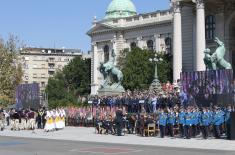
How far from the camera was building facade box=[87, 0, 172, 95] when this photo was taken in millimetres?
98250

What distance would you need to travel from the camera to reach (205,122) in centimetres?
3114

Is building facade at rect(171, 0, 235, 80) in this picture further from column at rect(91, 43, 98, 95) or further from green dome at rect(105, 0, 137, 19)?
green dome at rect(105, 0, 137, 19)

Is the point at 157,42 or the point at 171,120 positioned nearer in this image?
the point at 171,120

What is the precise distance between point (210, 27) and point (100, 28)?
41346mm

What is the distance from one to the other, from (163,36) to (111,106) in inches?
2190

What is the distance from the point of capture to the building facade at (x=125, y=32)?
98250 mm

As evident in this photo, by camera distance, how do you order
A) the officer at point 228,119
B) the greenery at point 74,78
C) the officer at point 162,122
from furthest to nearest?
the greenery at point 74,78
the officer at point 162,122
the officer at point 228,119

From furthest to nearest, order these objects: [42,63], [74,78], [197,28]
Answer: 1. [42,63]
2. [74,78]
3. [197,28]

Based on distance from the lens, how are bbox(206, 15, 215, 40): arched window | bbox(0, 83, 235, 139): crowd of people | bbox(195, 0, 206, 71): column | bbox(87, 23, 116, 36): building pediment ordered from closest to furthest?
1. bbox(0, 83, 235, 139): crowd of people
2. bbox(195, 0, 206, 71): column
3. bbox(206, 15, 215, 40): arched window
4. bbox(87, 23, 116, 36): building pediment

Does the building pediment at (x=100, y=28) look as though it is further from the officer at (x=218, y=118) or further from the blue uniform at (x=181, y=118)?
the officer at (x=218, y=118)

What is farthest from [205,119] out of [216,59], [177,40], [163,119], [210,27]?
[210,27]

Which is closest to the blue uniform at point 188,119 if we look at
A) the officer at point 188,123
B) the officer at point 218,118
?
the officer at point 188,123

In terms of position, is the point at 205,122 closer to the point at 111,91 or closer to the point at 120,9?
the point at 111,91

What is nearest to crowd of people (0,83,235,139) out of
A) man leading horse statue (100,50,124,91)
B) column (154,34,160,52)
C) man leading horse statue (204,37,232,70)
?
man leading horse statue (100,50,124,91)
